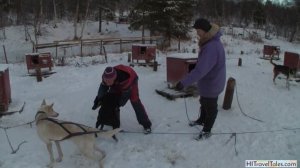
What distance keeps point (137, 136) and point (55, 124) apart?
1.87m

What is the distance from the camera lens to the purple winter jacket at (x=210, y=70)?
5.11 m

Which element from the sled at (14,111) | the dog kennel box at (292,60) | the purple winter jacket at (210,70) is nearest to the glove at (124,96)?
the purple winter jacket at (210,70)

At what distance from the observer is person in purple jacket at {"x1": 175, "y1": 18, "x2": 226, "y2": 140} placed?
5.12 meters

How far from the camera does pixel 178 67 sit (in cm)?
881

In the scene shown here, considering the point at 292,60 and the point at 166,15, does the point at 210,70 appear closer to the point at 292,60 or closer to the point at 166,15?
the point at 292,60

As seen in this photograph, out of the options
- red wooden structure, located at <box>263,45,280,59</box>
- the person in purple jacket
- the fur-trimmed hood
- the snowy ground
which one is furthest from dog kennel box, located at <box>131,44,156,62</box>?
the fur-trimmed hood

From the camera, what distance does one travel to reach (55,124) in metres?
4.56

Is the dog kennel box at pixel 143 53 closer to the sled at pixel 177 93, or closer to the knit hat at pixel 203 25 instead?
the sled at pixel 177 93

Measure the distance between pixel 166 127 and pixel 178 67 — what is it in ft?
8.66

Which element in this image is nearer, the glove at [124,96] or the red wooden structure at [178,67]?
the glove at [124,96]

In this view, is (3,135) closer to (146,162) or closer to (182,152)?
(146,162)

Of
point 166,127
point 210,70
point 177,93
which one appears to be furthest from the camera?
point 177,93

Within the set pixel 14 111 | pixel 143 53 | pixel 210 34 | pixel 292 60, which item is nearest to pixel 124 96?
pixel 210 34

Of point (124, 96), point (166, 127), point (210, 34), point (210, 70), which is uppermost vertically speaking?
point (210, 34)
